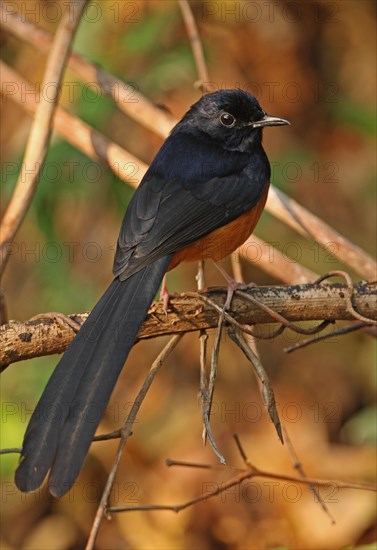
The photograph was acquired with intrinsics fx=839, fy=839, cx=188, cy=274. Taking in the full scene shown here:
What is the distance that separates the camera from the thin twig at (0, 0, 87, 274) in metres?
3.55

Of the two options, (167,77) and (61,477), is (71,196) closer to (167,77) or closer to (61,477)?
(167,77)

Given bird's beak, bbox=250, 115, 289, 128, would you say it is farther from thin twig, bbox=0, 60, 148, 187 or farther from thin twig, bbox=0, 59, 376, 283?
thin twig, bbox=0, 60, 148, 187

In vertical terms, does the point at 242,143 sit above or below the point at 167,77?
below

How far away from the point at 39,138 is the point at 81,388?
154cm

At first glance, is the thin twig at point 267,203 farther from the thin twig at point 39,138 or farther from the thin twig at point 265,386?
the thin twig at point 265,386

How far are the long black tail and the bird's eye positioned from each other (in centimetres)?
116

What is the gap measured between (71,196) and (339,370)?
7.46ft

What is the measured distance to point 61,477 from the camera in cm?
238

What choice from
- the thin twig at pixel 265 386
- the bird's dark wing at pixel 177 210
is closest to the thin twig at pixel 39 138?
the bird's dark wing at pixel 177 210

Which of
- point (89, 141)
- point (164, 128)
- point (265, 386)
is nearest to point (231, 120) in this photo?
point (164, 128)

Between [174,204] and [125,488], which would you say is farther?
[125,488]

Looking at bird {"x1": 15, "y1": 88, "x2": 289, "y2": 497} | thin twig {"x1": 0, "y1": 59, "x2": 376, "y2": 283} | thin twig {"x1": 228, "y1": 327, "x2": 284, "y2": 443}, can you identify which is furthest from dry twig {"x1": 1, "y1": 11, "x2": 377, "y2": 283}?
thin twig {"x1": 228, "y1": 327, "x2": 284, "y2": 443}

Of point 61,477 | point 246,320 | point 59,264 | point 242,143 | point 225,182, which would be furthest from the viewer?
point 59,264

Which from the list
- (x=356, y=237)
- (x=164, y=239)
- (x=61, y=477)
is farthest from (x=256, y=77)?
(x=61, y=477)
